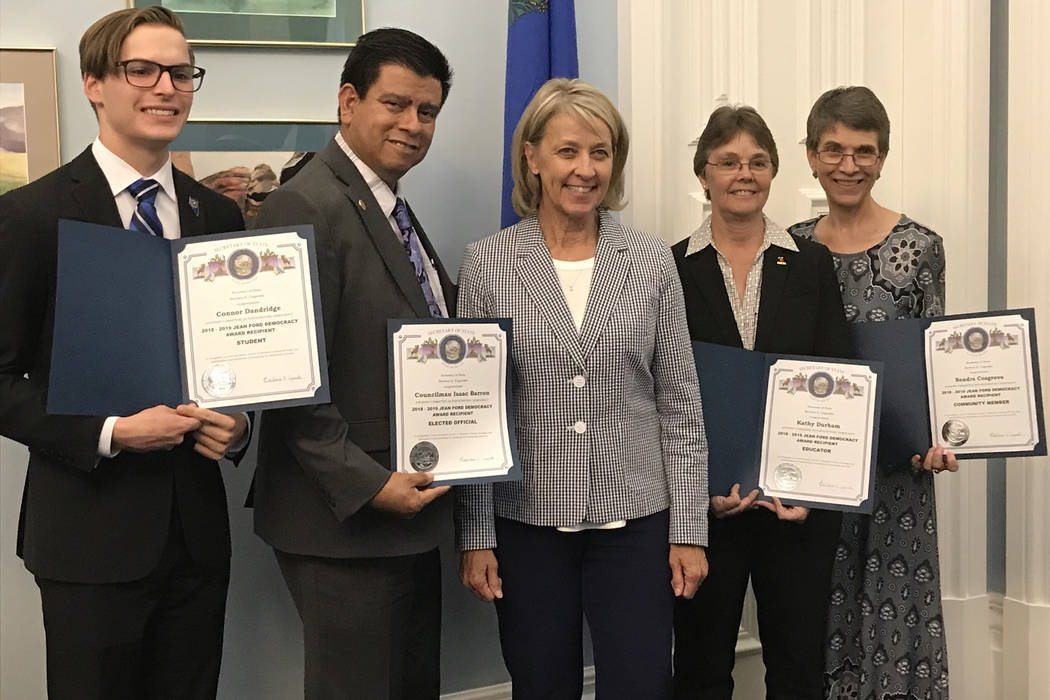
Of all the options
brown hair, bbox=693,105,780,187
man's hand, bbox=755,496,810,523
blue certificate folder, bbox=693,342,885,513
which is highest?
brown hair, bbox=693,105,780,187

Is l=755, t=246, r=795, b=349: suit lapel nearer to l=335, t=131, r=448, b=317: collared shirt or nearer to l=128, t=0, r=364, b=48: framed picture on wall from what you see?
l=335, t=131, r=448, b=317: collared shirt

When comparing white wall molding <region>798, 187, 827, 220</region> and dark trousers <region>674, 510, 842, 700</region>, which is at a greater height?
white wall molding <region>798, 187, 827, 220</region>

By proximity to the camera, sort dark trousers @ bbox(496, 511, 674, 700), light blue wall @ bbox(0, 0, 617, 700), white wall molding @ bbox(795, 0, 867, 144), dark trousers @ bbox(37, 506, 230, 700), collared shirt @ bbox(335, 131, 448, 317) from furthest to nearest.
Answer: white wall molding @ bbox(795, 0, 867, 144) < light blue wall @ bbox(0, 0, 617, 700) < dark trousers @ bbox(496, 511, 674, 700) < collared shirt @ bbox(335, 131, 448, 317) < dark trousers @ bbox(37, 506, 230, 700)

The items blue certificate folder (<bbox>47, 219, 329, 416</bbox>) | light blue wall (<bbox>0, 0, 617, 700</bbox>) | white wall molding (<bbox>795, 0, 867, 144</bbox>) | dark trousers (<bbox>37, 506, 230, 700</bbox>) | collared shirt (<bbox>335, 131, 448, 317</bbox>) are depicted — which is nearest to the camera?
blue certificate folder (<bbox>47, 219, 329, 416</bbox>)

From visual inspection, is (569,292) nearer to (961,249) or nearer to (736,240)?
(736,240)

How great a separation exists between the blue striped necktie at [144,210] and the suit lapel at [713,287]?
121 centimetres

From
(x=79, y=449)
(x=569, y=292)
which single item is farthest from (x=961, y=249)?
(x=79, y=449)

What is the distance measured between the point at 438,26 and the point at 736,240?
1.10 meters

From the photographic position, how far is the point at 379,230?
6.28 feet

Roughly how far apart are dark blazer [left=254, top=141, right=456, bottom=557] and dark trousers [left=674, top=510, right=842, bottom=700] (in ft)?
2.50

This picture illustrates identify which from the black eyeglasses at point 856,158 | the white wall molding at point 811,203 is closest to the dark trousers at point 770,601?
the black eyeglasses at point 856,158

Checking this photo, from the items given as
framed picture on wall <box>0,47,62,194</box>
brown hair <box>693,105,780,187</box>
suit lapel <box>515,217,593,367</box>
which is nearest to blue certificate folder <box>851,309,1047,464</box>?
brown hair <box>693,105,780,187</box>

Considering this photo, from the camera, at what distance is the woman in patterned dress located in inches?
97.0

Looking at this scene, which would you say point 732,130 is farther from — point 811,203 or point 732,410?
point 811,203
